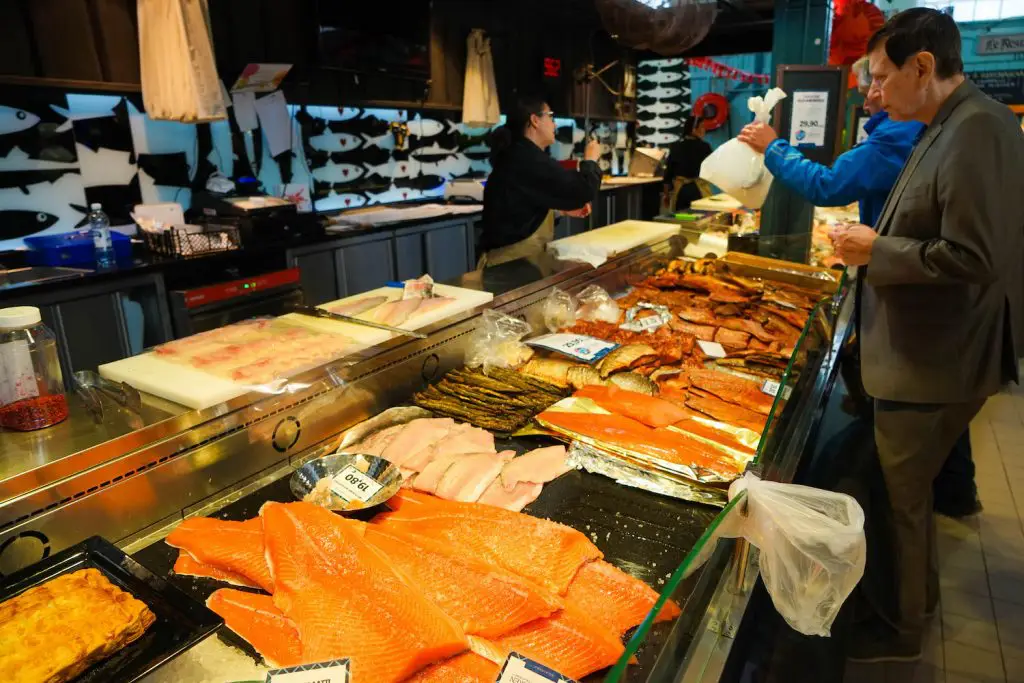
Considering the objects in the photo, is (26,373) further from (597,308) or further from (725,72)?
(725,72)

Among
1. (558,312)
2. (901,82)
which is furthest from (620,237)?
(901,82)

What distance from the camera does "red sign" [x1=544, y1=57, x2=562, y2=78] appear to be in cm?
948

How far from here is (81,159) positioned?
500cm

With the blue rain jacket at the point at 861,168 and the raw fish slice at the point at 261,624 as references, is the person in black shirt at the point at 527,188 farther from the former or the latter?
the raw fish slice at the point at 261,624

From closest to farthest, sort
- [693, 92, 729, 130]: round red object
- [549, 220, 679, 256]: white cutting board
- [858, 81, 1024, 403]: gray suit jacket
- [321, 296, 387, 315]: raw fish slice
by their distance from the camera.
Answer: [858, 81, 1024, 403]: gray suit jacket < [321, 296, 387, 315]: raw fish slice < [549, 220, 679, 256]: white cutting board < [693, 92, 729, 130]: round red object

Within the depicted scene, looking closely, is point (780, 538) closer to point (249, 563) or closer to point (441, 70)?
point (249, 563)

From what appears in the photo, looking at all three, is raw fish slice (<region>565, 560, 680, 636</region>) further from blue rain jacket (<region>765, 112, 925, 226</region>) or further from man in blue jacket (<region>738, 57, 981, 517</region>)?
blue rain jacket (<region>765, 112, 925, 226</region>)

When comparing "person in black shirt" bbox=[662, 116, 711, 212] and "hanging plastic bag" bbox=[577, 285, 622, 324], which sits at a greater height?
"person in black shirt" bbox=[662, 116, 711, 212]

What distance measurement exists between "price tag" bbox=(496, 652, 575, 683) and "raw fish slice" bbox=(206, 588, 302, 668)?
0.42 metres

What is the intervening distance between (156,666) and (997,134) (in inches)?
106

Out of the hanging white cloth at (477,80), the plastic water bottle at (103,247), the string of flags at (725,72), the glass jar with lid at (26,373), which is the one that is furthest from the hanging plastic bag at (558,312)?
the string of flags at (725,72)

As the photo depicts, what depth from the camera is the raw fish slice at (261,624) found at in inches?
47.4

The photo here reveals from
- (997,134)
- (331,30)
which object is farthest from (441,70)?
(997,134)

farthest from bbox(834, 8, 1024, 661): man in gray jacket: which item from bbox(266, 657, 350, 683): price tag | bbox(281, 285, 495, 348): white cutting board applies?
bbox(266, 657, 350, 683): price tag
